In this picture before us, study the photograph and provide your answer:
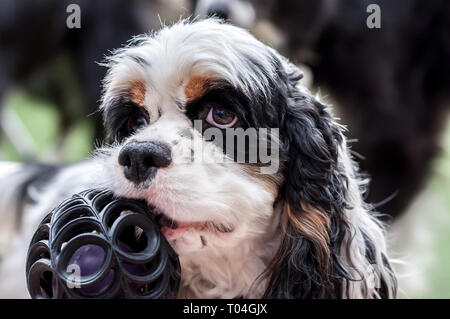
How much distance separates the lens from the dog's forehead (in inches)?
63.3

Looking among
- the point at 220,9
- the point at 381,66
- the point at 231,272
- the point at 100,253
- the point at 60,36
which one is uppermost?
the point at 220,9

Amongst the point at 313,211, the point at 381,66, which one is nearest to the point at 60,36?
the point at 381,66

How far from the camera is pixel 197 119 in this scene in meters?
1.65

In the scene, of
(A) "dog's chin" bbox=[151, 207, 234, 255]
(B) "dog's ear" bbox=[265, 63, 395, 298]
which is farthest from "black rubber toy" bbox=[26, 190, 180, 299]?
(B) "dog's ear" bbox=[265, 63, 395, 298]

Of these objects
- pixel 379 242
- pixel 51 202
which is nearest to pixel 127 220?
pixel 379 242

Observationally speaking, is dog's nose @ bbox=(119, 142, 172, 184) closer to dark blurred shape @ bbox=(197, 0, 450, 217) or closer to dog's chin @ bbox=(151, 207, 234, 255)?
dog's chin @ bbox=(151, 207, 234, 255)

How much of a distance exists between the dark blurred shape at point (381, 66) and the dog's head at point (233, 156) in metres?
1.64

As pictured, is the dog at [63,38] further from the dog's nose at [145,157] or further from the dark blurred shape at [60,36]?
the dog's nose at [145,157]

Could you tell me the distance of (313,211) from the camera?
1.72 m

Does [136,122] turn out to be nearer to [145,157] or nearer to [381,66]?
[145,157]

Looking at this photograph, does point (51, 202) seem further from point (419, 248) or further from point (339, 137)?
point (419, 248)

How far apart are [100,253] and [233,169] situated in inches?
14.1

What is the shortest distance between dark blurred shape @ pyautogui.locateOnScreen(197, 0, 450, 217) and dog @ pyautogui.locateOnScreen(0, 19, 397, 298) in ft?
5.27
